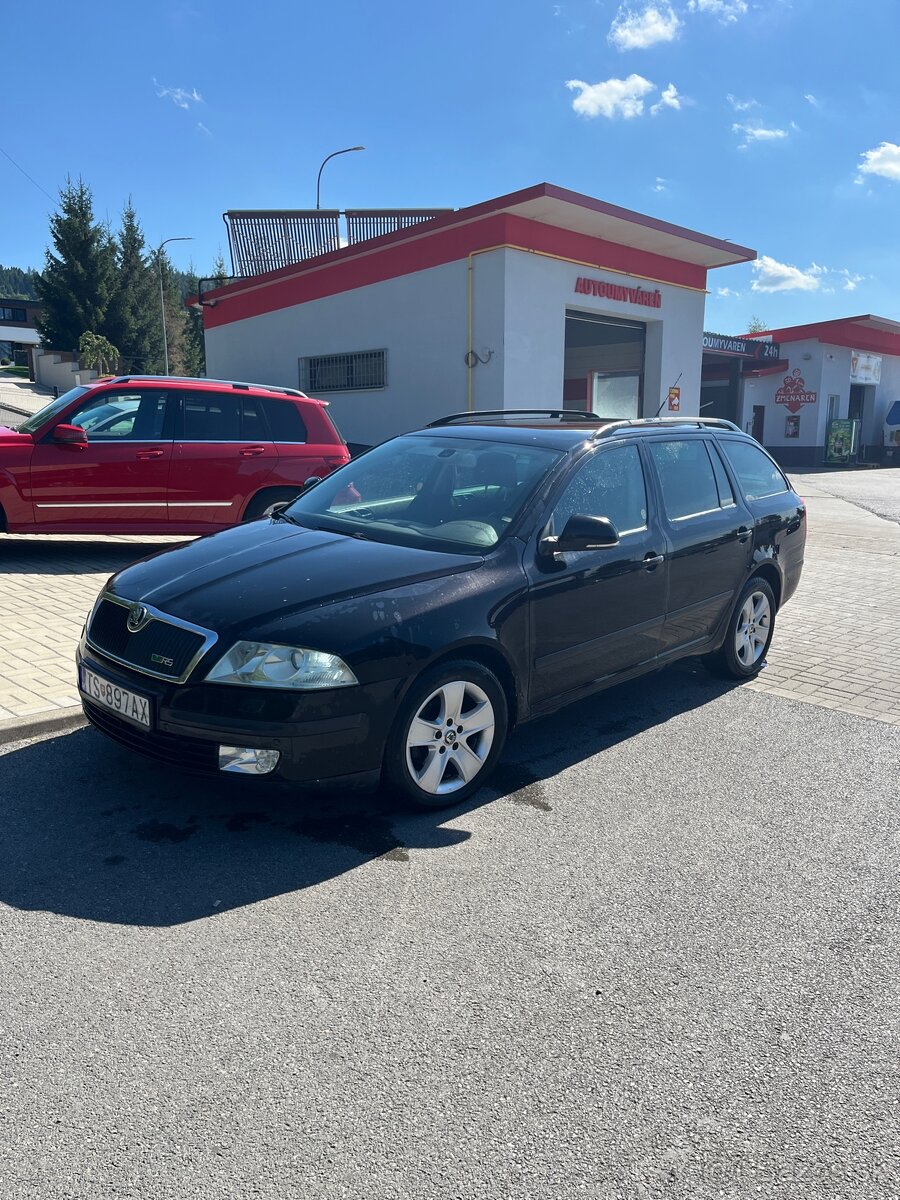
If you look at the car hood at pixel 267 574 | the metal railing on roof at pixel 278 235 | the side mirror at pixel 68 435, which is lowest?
the car hood at pixel 267 574

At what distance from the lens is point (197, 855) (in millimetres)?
3516

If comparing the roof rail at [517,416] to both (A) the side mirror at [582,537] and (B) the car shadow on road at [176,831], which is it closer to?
(A) the side mirror at [582,537]

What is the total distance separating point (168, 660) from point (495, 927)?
161cm

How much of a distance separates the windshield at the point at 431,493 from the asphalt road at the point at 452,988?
1.22 metres

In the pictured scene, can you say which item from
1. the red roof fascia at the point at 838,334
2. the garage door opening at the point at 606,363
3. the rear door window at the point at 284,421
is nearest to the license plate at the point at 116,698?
the rear door window at the point at 284,421

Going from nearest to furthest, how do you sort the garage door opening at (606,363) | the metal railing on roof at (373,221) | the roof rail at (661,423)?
1. the roof rail at (661,423)
2. the garage door opening at (606,363)
3. the metal railing on roof at (373,221)

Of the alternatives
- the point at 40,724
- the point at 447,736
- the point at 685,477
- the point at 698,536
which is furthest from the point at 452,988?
the point at 685,477

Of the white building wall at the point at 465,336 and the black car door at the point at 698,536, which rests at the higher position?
the white building wall at the point at 465,336

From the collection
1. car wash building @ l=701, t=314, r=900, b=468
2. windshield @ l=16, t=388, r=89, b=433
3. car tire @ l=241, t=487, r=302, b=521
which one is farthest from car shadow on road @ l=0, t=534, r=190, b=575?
car wash building @ l=701, t=314, r=900, b=468

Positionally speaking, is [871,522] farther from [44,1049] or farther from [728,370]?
[728,370]

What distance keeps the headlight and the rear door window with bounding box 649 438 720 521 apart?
8.29ft

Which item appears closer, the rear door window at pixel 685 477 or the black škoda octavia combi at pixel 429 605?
the black škoda octavia combi at pixel 429 605

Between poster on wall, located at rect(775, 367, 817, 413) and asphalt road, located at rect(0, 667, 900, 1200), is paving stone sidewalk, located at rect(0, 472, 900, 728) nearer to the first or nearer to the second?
asphalt road, located at rect(0, 667, 900, 1200)

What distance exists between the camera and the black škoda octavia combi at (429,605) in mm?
3533
